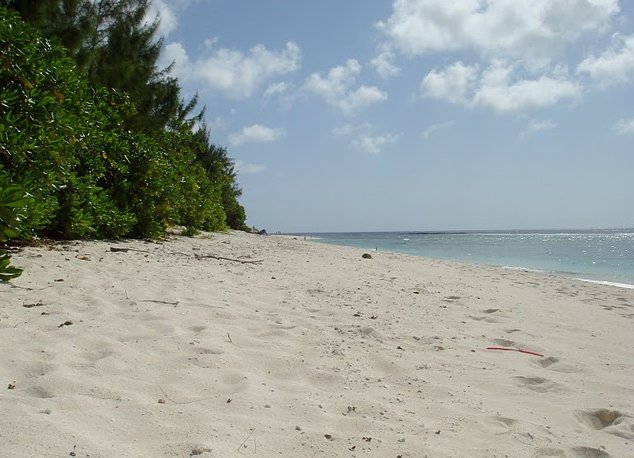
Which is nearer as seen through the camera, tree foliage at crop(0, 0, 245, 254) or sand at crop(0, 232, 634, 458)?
sand at crop(0, 232, 634, 458)

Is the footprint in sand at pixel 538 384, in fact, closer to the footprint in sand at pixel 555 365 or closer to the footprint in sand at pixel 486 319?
the footprint in sand at pixel 555 365

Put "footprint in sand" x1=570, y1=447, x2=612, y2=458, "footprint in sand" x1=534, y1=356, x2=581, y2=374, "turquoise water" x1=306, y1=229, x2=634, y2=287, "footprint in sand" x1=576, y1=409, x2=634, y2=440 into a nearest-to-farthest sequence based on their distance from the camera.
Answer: "footprint in sand" x1=570, y1=447, x2=612, y2=458 → "footprint in sand" x1=576, y1=409, x2=634, y2=440 → "footprint in sand" x1=534, y1=356, x2=581, y2=374 → "turquoise water" x1=306, y1=229, x2=634, y2=287

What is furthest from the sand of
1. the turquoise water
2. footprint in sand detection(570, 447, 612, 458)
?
the turquoise water

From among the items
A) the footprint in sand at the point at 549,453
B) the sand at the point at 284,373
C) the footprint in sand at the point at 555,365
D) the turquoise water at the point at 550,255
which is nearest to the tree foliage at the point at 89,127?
the sand at the point at 284,373

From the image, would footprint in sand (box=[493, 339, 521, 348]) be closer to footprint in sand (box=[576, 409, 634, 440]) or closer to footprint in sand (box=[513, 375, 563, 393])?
footprint in sand (box=[513, 375, 563, 393])

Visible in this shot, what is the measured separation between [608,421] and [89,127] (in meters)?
6.72

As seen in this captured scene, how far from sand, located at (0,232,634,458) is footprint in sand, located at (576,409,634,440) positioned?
0.03 ft

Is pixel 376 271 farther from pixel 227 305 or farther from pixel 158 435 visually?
pixel 158 435

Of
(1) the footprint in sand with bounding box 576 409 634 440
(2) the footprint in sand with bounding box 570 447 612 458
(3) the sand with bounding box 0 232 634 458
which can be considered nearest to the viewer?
(3) the sand with bounding box 0 232 634 458

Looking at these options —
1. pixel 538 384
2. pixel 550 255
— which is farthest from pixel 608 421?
pixel 550 255

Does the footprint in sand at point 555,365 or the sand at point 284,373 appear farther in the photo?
the footprint in sand at point 555,365

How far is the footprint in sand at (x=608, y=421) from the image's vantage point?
2.19 meters

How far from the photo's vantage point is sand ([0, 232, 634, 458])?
1831 mm

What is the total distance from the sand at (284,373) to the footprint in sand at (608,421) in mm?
10
